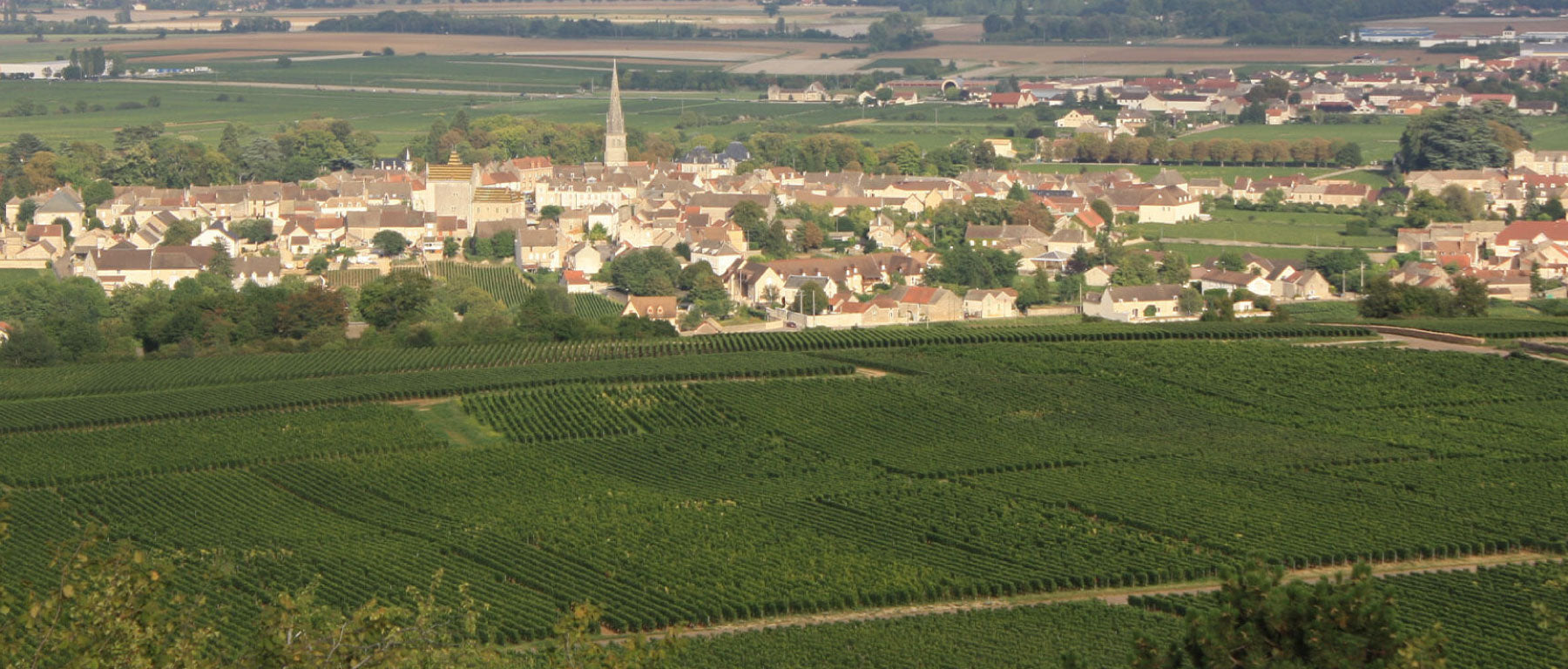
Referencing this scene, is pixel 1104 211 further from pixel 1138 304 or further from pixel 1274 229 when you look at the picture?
pixel 1138 304

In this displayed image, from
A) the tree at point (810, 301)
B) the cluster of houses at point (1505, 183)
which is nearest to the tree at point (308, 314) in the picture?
the tree at point (810, 301)

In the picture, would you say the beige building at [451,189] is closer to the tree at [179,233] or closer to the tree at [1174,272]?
the tree at [179,233]

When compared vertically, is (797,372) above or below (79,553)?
below

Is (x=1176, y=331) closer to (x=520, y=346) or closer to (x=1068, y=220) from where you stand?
(x=520, y=346)

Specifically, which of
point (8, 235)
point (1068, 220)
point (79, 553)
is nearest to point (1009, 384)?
point (79, 553)

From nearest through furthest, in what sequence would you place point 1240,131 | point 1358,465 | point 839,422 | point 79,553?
1. point 79,553
2. point 1358,465
3. point 839,422
4. point 1240,131

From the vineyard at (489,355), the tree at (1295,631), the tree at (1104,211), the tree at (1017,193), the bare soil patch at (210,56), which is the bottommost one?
the vineyard at (489,355)
